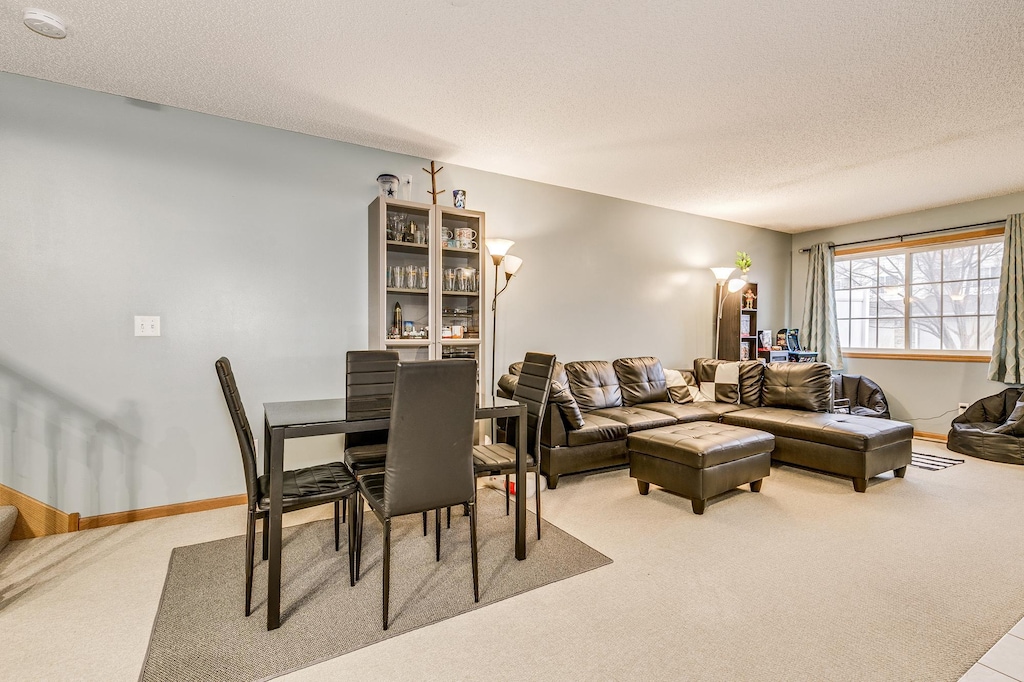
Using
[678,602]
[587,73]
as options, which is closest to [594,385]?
[678,602]

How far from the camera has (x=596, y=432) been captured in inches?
146

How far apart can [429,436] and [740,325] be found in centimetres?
479

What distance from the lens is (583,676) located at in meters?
1.60

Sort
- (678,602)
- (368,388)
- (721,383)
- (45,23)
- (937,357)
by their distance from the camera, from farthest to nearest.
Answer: (937,357) → (721,383) → (368,388) → (45,23) → (678,602)

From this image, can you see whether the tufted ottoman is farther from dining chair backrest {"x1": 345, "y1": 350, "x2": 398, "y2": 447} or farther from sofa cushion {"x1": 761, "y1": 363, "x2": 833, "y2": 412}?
dining chair backrest {"x1": 345, "y1": 350, "x2": 398, "y2": 447}

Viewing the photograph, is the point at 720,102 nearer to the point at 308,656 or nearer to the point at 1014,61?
the point at 1014,61

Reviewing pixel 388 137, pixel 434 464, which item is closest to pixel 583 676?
pixel 434 464

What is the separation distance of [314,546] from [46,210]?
245cm

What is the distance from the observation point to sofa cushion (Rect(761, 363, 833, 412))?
171 inches

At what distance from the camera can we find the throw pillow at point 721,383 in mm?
4867

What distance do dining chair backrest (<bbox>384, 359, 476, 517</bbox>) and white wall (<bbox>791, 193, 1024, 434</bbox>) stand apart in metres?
5.91

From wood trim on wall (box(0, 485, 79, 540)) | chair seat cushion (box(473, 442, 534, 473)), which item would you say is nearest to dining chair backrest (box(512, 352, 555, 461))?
chair seat cushion (box(473, 442, 534, 473))

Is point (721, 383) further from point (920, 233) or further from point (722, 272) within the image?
point (920, 233)

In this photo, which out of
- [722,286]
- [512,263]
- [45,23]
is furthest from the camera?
[722,286]
